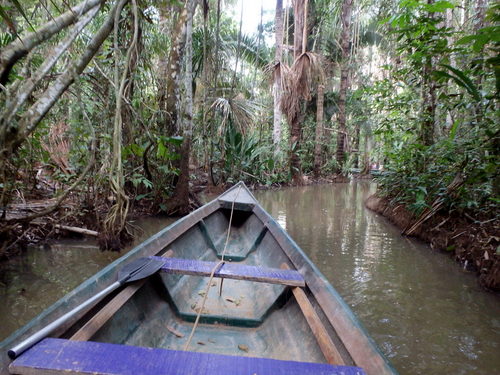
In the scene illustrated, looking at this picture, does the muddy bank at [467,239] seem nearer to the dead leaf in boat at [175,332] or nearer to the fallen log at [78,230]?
the dead leaf in boat at [175,332]

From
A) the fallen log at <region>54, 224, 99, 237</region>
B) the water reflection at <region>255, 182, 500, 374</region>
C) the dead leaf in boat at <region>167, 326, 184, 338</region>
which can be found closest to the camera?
the dead leaf in boat at <region>167, 326, 184, 338</region>

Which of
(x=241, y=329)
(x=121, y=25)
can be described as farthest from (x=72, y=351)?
(x=121, y=25)

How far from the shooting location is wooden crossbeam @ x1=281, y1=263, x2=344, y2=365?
139 cm

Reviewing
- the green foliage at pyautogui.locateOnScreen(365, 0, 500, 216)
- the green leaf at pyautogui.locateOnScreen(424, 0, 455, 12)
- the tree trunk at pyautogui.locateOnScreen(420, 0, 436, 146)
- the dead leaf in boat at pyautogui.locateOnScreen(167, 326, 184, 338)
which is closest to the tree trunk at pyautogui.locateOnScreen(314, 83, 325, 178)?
the green foliage at pyautogui.locateOnScreen(365, 0, 500, 216)

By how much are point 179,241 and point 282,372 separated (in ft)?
6.90

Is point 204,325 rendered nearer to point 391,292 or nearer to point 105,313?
point 105,313

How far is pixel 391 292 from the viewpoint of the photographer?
3.12m

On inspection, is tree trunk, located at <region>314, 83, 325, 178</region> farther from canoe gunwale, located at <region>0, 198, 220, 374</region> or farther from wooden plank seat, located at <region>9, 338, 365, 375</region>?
wooden plank seat, located at <region>9, 338, 365, 375</region>

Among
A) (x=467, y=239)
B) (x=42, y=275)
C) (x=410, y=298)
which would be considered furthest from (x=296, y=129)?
(x=42, y=275)

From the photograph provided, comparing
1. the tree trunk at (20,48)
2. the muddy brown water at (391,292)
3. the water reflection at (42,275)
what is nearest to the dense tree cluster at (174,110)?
the tree trunk at (20,48)

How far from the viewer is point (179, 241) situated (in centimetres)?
311

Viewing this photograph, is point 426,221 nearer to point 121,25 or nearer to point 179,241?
point 179,241

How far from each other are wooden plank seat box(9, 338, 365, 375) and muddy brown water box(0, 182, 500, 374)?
4.10 feet

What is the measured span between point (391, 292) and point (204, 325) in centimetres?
191
